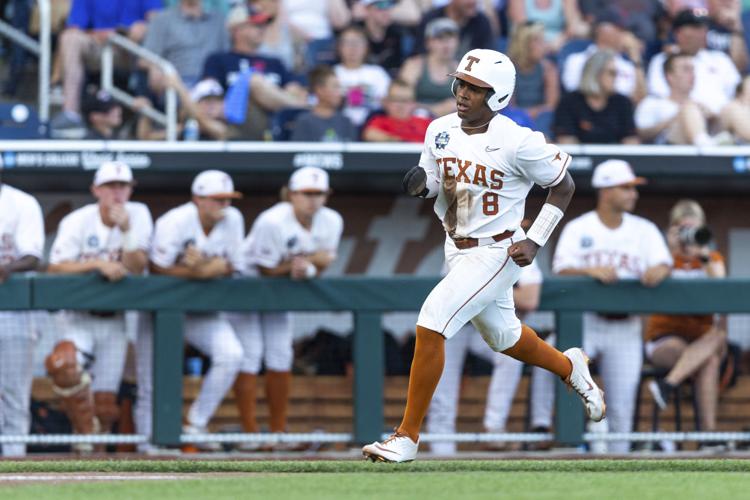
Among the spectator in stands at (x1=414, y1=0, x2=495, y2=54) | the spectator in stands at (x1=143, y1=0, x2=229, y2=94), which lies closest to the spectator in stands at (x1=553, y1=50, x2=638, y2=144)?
the spectator in stands at (x1=414, y1=0, x2=495, y2=54)

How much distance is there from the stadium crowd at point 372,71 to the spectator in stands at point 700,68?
0.04 feet

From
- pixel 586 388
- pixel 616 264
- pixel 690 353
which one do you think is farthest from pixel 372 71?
pixel 586 388

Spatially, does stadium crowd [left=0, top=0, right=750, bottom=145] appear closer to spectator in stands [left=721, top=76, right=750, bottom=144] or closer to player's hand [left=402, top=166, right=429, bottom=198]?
spectator in stands [left=721, top=76, right=750, bottom=144]

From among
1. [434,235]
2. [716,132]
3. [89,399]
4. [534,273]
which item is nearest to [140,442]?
[89,399]

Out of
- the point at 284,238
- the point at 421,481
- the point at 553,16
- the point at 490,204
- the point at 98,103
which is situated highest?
the point at 553,16

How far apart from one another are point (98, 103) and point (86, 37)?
664 mm

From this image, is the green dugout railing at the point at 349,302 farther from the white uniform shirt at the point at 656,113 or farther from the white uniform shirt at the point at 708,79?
the white uniform shirt at the point at 708,79

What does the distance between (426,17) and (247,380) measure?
3.63m

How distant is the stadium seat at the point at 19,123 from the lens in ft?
32.6

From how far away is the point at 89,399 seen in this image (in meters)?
8.55

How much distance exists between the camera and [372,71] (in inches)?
425

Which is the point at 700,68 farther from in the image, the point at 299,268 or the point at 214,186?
the point at 214,186

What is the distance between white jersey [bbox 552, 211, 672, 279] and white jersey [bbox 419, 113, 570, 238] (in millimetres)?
2812

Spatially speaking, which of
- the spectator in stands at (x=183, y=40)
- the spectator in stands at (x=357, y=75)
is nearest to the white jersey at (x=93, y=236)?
the spectator in stands at (x=183, y=40)
